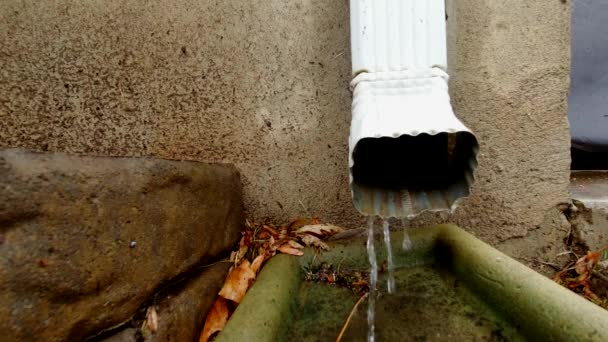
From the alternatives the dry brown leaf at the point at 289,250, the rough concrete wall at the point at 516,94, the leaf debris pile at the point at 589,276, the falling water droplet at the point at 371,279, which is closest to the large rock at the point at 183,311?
the dry brown leaf at the point at 289,250

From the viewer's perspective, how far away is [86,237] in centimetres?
72

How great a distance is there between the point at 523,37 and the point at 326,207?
1.22m

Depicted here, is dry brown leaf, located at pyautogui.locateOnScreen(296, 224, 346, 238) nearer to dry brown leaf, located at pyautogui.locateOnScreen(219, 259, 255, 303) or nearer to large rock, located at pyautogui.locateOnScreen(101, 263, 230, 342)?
dry brown leaf, located at pyautogui.locateOnScreen(219, 259, 255, 303)

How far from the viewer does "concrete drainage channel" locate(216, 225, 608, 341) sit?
2.73ft

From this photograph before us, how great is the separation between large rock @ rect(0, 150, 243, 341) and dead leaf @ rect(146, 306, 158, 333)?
0.04 m

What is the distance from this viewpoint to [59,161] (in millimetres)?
710

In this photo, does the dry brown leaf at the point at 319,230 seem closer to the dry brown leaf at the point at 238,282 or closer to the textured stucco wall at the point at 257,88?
the textured stucco wall at the point at 257,88

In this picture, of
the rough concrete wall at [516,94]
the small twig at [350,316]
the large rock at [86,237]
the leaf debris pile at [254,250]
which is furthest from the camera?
the rough concrete wall at [516,94]

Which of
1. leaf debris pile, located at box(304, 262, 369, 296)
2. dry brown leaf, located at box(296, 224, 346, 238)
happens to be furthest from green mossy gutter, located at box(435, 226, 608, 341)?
dry brown leaf, located at box(296, 224, 346, 238)

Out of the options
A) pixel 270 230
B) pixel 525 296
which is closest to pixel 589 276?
pixel 525 296

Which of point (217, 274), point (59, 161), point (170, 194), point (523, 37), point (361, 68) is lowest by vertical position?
point (217, 274)

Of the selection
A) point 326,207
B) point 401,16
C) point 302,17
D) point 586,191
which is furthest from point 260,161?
point 586,191

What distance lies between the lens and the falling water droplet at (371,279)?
40.8 inches

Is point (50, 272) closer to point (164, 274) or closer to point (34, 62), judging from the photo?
point (164, 274)
